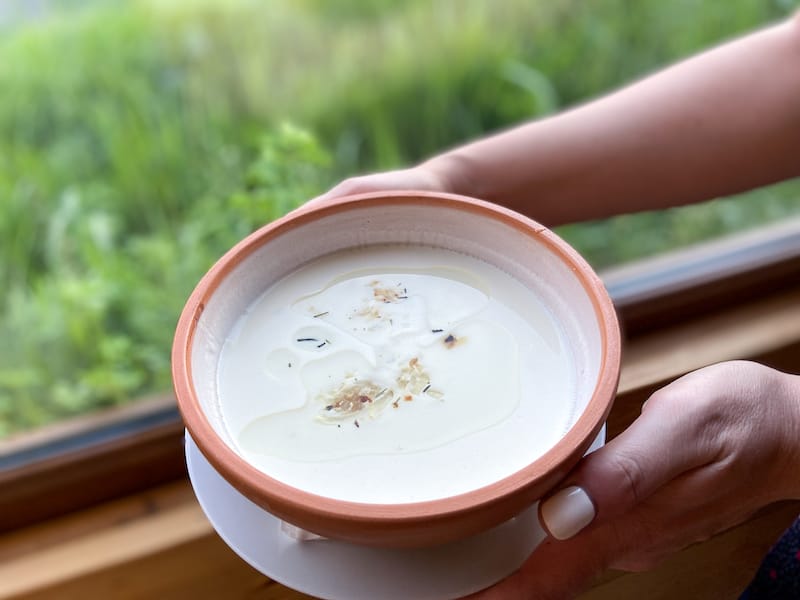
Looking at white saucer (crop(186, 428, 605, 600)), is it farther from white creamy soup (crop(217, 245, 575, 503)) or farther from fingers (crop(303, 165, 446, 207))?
fingers (crop(303, 165, 446, 207))

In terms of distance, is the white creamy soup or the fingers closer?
the white creamy soup

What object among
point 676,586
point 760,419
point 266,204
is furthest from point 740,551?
point 266,204

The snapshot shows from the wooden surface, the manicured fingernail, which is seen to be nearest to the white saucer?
the manicured fingernail

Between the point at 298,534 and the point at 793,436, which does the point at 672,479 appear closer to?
the point at 793,436

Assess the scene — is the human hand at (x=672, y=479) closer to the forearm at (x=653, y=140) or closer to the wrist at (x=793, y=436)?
the wrist at (x=793, y=436)

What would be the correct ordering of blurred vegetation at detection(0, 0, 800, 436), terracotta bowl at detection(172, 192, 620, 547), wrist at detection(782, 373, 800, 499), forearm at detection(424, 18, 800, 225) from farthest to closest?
blurred vegetation at detection(0, 0, 800, 436)
forearm at detection(424, 18, 800, 225)
wrist at detection(782, 373, 800, 499)
terracotta bowl at detection(172, 192, 620, 547)

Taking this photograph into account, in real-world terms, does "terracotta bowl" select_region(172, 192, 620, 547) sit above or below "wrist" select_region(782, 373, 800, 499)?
above

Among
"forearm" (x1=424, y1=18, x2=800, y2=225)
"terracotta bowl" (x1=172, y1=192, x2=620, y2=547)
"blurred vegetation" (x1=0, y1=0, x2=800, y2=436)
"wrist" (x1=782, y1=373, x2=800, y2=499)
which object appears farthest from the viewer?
"blurred vegetation" (x1=0, y1=0, x2=800, y2=436)

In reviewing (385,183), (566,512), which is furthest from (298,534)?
(385,183)
